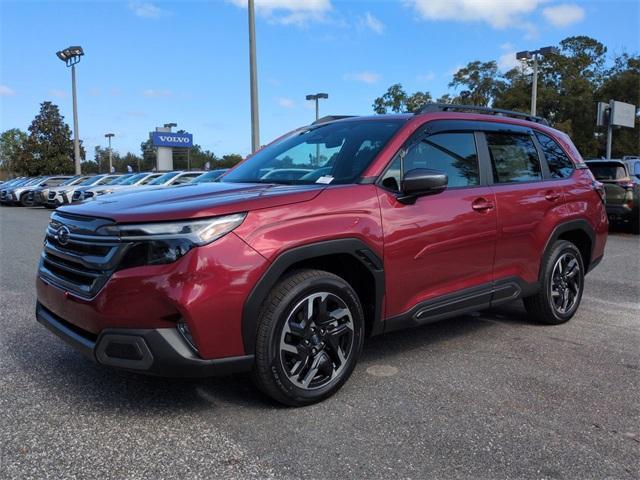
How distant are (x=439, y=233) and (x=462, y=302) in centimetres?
62

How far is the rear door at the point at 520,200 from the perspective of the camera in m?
4.33

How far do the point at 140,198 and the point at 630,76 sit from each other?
4572 centimetres

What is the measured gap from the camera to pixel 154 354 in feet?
9.05

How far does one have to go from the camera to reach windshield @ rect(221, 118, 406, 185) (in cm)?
370

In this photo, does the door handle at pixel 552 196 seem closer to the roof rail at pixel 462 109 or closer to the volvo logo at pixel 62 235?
the roof rail at pixel 462 109

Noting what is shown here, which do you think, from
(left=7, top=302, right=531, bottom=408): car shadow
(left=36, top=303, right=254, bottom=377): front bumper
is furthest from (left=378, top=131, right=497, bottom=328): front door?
(left=36, top=303, right=254, bottom=377): front bumper

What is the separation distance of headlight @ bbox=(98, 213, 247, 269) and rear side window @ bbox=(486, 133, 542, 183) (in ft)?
8.30

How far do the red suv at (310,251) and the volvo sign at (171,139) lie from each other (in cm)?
4321

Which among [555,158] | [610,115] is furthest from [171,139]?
[555,158]

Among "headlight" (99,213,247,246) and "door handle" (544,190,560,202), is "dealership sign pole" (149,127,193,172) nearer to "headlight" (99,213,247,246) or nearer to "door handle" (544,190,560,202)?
"door handle" (544,190,560,202)

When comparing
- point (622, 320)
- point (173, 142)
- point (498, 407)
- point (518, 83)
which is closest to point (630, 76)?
point (518, 83)

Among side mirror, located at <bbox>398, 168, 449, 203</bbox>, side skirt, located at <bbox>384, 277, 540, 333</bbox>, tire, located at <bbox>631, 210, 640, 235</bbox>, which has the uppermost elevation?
side mirror, located at <bbox>398, 168, 449, 203</bbox>

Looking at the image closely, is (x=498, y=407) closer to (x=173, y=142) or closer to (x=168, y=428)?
(x=168, y=428)

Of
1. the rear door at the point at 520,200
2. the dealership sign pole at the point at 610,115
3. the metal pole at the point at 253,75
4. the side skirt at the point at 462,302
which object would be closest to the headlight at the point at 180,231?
the side skirt at the point at 462,302
